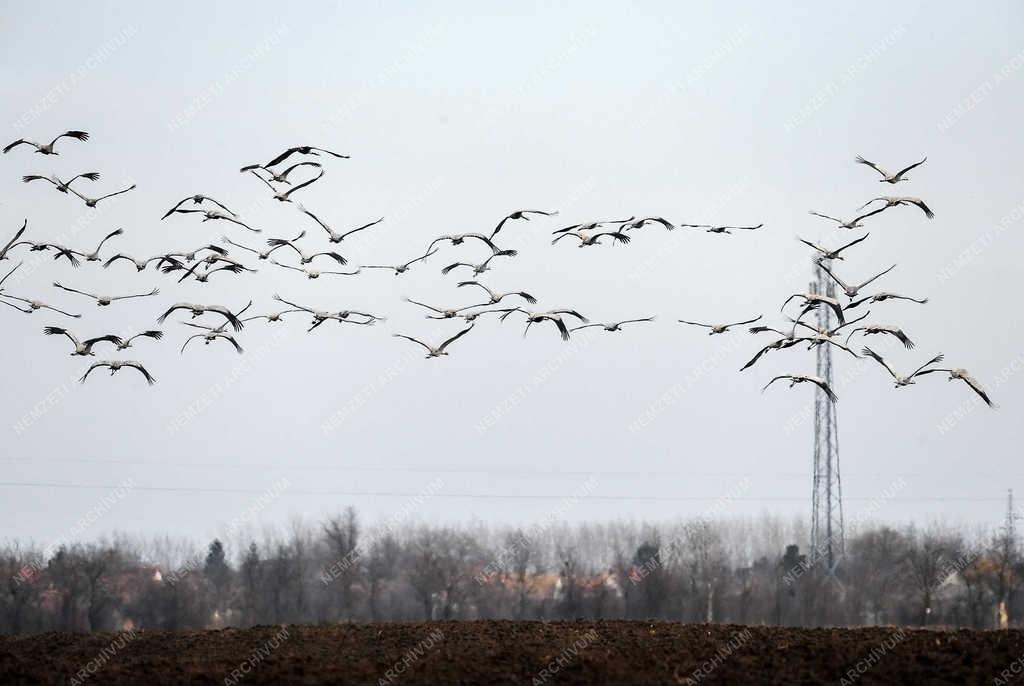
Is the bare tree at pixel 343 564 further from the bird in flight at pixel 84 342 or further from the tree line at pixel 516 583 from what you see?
the bird in flight at pixel 84 342

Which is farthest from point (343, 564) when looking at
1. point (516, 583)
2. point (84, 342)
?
point (84, 342)

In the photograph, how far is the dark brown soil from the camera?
27.4 metres

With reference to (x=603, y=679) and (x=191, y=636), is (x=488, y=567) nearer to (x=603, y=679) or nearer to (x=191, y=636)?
(x=191, y=636)

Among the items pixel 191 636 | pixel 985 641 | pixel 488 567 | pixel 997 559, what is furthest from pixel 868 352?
pixel 488 567

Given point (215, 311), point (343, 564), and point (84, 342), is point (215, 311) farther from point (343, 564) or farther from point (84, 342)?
point (343, 564)

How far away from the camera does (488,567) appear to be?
84.2 metres

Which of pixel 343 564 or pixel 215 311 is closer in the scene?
pixel 215 311

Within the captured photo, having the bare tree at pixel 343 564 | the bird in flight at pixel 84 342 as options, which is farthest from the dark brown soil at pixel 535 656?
the bare tree at pixel 343 564

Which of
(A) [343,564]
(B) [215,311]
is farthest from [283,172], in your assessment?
(A) [343,564]

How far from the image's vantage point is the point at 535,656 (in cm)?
2920

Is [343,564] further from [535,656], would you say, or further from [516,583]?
[535,656]

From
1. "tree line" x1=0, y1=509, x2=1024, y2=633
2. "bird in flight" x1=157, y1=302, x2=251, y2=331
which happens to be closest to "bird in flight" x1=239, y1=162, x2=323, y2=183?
"bird in flight" x1=157, y1=302, x2=251, y2=331

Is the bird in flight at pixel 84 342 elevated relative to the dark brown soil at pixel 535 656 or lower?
elevated

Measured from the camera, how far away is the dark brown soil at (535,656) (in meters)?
27.4
